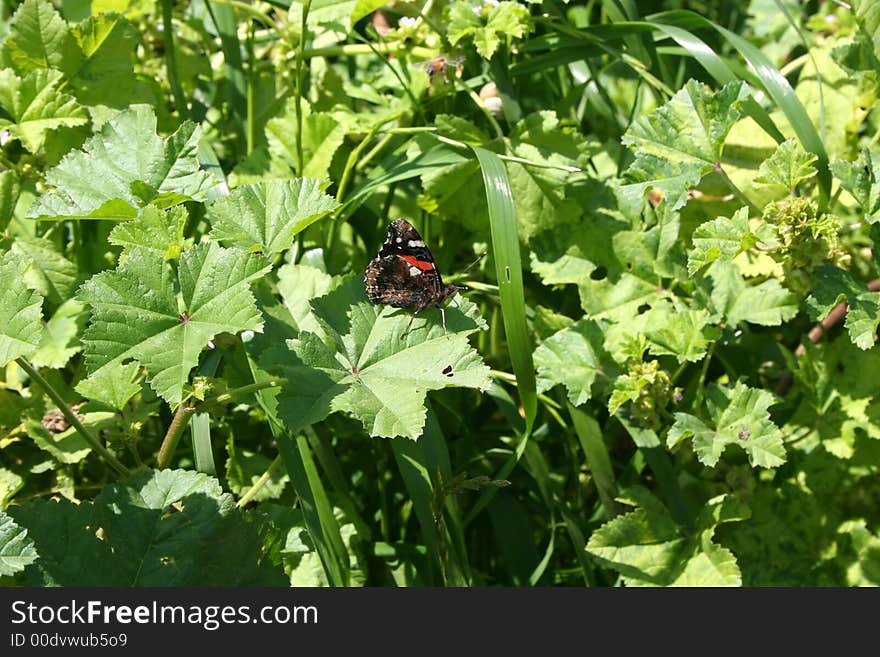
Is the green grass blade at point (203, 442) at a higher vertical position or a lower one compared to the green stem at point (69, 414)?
lower

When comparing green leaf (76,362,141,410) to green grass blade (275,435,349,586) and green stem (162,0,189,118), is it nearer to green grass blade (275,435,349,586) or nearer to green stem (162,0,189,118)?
green grass blade (275,435,349,586)

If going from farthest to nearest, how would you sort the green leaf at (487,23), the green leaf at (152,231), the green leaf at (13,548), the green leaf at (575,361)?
1. the green leaf at (487,23)
2. the green leaf at (575,361)
3. the green leaf at (152,231)
4. the green leaf at (13,548)

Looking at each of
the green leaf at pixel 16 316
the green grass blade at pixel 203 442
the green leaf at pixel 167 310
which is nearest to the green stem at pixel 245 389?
the green leaf at pixel 167 310

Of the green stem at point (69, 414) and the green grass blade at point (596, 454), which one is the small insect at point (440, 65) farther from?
the green stem at point (69, 414)

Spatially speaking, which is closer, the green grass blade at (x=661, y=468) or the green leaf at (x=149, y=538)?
the green leaf at (x=149, y=538)

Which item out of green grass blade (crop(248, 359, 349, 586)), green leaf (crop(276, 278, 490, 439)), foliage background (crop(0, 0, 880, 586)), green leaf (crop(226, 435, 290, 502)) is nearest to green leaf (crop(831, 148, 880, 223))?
foliage background (crop(0, 0, 880, 586))

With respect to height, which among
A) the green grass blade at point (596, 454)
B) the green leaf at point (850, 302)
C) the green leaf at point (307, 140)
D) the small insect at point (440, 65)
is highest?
the small insect at point (440, 65)

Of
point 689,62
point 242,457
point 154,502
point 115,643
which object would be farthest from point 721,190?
point 115,643

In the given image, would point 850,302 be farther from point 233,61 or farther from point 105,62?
point 105,62
